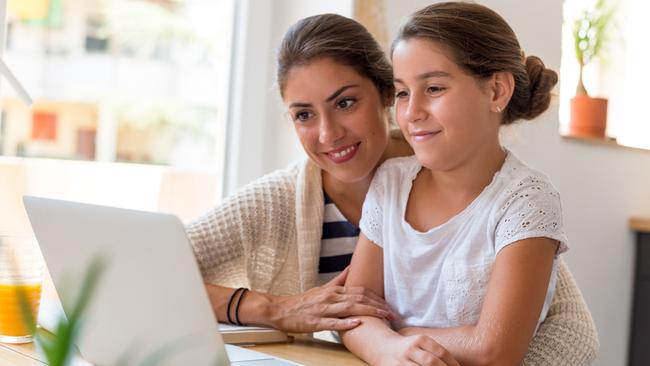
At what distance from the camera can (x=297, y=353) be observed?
4.11ft

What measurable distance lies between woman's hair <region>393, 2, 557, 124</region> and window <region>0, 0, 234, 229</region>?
99cm

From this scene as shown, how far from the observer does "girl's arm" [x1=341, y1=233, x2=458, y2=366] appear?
109 cm

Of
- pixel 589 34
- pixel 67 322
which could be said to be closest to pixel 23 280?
pixel 67 322

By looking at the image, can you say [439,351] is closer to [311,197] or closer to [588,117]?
[311,197]

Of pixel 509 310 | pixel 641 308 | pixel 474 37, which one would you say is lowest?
pixel 641 308

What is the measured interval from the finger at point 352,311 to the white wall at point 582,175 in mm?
973

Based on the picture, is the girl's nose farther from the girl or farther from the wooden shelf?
the wooden shelf

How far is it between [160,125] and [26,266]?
1085 millimetres

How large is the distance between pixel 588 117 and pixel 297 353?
2246 mm

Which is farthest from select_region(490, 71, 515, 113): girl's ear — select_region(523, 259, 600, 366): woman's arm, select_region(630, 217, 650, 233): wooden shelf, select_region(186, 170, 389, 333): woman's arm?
select_region(630, 217, 650, 233): wooden shelf

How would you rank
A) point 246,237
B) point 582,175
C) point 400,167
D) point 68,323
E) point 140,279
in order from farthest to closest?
point 582,175, point 246,237, point 400,167, point 140,279, point 68,323

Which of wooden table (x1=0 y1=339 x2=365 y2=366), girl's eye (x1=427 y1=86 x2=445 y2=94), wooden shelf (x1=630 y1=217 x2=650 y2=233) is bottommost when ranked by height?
wooden shelf (x1=630 y1=217 x2=650 y2=233)

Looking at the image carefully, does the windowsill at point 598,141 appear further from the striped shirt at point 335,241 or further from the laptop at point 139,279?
the laptop at point 139,279

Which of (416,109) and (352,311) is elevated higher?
(416,109)
